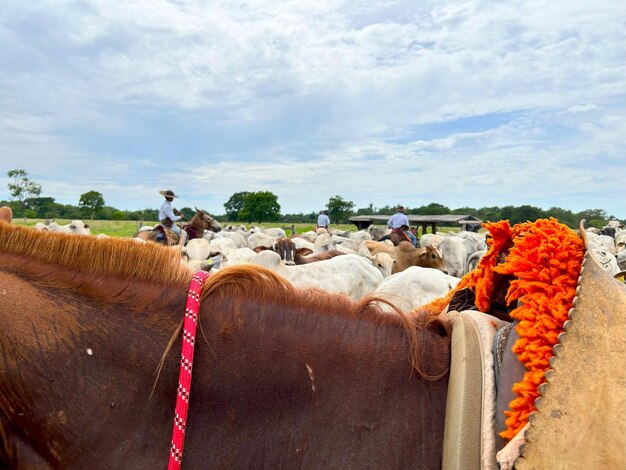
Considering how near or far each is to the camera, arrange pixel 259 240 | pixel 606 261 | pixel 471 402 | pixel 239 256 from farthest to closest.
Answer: pixel 259 240 < pixel 239 256 < pixel 606 261 < pixel 471 402

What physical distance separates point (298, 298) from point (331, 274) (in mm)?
7189

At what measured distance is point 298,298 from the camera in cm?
146

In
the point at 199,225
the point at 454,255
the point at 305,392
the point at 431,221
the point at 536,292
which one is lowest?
the point at 454,255

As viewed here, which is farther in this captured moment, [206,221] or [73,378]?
[206,221]

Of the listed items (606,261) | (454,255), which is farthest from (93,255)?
(454,255)

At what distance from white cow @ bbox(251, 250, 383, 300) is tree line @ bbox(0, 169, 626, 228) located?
72.6 ft

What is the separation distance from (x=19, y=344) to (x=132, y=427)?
381 millimetres

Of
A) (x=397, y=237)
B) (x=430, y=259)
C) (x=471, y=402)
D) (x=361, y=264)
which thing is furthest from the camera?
(x=397, y=237)

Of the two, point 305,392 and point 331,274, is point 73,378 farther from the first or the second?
point 331,274

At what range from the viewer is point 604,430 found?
3.54ft

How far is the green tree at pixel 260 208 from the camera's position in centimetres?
6103

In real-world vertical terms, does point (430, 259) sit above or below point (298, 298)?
below

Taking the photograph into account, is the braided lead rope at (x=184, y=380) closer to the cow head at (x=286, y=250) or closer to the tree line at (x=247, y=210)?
the cow head at (x=286, y=250)

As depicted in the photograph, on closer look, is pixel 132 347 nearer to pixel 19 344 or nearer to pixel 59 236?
pixel 19 344
